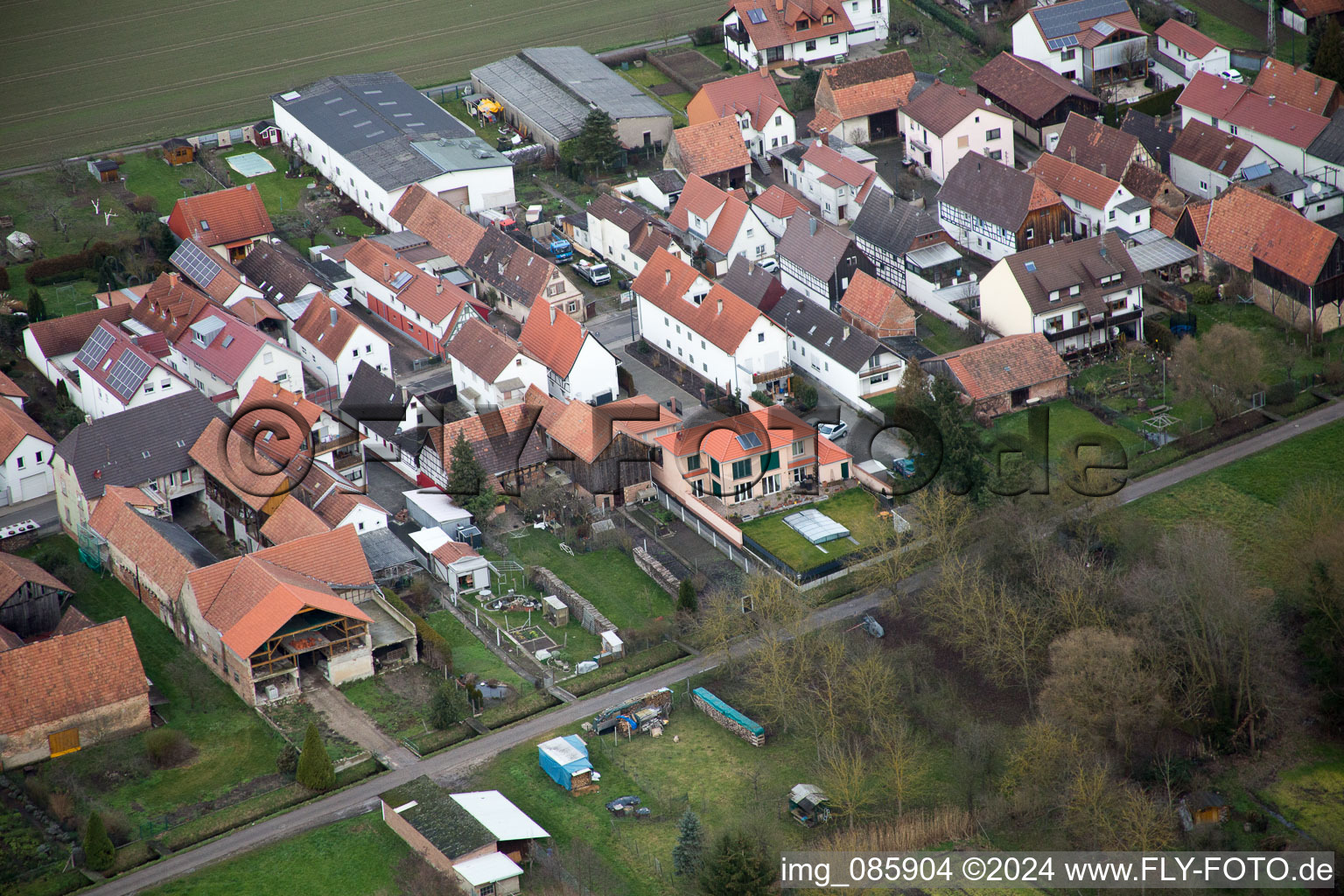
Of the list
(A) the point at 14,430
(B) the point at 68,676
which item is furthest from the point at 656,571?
(A) the point at 14,430

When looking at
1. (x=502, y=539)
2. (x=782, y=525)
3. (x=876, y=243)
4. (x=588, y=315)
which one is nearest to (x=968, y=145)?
(x=876, y=243)

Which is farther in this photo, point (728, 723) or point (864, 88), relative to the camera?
point (864, 88)

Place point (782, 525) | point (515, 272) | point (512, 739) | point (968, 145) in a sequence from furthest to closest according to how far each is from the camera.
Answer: point (968, 145) → point (515, 272) → point (782, 525) → point (512, 739)

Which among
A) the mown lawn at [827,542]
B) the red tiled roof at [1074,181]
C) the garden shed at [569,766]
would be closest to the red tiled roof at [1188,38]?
the red tiled roof at [1074,181]

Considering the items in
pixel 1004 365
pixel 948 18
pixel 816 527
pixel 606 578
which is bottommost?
pixel 606 578

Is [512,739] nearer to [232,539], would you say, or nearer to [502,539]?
[502,539]

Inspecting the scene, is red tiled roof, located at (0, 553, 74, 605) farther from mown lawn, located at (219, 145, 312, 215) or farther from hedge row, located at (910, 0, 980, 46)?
hedge row, located at (910, 0, 980, 46)

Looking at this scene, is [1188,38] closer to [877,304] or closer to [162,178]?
[877,304]
